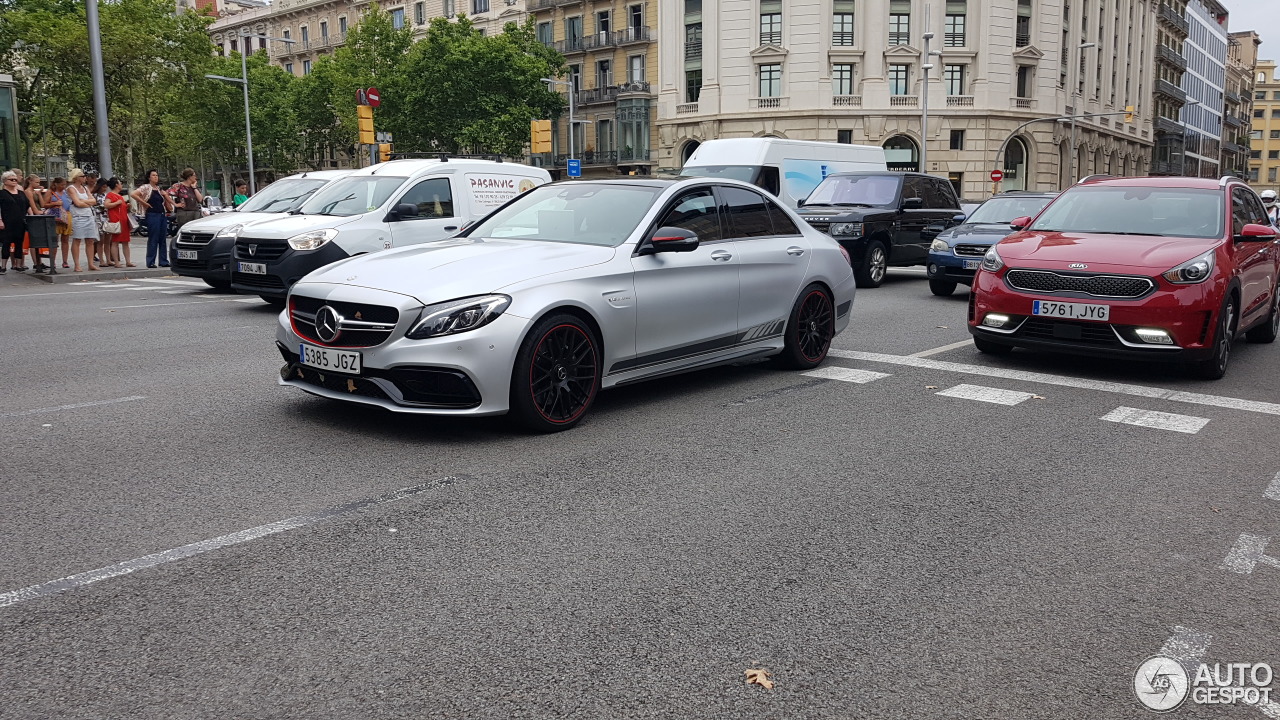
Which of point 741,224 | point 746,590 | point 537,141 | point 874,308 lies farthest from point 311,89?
point 746,590

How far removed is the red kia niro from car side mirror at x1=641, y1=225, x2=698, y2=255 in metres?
3.20

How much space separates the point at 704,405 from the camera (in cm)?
695

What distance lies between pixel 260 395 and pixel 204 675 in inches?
171

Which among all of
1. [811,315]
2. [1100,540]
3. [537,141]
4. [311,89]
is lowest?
[1100,540]

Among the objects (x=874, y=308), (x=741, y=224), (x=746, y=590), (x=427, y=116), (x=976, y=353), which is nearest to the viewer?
(x=746, y=590)

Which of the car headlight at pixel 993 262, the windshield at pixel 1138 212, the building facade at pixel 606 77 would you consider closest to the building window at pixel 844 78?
the building facade at pixel 606 77

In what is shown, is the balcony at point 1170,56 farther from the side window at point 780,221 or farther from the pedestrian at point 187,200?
the side window at point 780,221

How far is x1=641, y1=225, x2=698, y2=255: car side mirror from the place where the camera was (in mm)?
6547

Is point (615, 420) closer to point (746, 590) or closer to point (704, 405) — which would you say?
point (704, 405)

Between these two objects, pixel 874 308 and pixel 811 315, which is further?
pixel 874 308

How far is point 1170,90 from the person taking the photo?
8688 centimetres

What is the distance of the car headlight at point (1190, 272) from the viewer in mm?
7794

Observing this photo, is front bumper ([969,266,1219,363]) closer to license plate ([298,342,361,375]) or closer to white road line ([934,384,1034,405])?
white road line ([934,384,1034,405])

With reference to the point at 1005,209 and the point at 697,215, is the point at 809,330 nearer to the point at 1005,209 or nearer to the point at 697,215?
the point at 697,215
